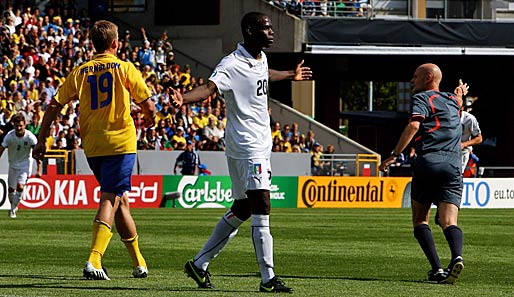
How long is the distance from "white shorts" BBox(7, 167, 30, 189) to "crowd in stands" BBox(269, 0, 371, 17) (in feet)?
64.0

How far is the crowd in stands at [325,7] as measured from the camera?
140 ft

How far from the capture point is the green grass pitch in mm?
10266

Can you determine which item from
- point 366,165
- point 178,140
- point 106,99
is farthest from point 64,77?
point 106,99

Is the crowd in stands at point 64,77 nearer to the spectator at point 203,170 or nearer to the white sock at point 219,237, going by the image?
the spectator at point 203,170

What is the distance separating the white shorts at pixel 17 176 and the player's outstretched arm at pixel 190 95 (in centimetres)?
1533

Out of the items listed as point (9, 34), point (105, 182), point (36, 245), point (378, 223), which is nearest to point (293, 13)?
point (9, 34)

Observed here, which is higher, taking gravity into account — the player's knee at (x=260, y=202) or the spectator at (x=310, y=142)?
the player's knee at (x=260, y=202)

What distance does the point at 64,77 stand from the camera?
34594 mm

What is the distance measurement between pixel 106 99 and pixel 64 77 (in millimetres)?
24260

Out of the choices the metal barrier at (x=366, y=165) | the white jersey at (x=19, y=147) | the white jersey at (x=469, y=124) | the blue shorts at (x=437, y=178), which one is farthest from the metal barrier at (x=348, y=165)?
the blue shorts at (x=437, y=178)

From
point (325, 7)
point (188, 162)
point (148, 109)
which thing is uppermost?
point (325, 7)

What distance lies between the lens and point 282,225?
22484 millimetres

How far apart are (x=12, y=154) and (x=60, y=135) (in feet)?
25.3

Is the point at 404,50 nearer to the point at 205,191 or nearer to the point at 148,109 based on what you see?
the point at 205,191
